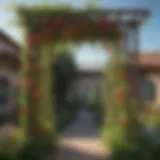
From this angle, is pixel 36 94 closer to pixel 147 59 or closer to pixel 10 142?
pixel 10 142

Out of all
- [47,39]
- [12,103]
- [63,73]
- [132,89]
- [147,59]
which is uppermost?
[47,39]

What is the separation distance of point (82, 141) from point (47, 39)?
0.90 m

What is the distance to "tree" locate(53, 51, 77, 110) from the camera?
9.28 ft

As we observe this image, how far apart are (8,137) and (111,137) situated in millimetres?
838

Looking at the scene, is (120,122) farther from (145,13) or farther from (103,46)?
(145,13)

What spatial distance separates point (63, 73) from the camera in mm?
2896

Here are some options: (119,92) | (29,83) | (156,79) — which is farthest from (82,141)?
(156,79)

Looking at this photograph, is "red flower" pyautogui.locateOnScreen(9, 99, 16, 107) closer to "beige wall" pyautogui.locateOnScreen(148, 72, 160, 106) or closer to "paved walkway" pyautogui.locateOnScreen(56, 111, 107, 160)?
"paved walkway" pyautogui.locateOnScreen(56, 111, 107, 160)

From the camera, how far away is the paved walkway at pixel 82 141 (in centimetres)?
296

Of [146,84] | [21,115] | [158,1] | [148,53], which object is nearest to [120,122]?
[146,84]

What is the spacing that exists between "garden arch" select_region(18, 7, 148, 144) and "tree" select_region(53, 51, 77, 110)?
8 centimetres

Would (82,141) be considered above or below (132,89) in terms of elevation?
below

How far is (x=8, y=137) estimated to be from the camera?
2973 mm

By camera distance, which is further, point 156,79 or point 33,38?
point 33,38
